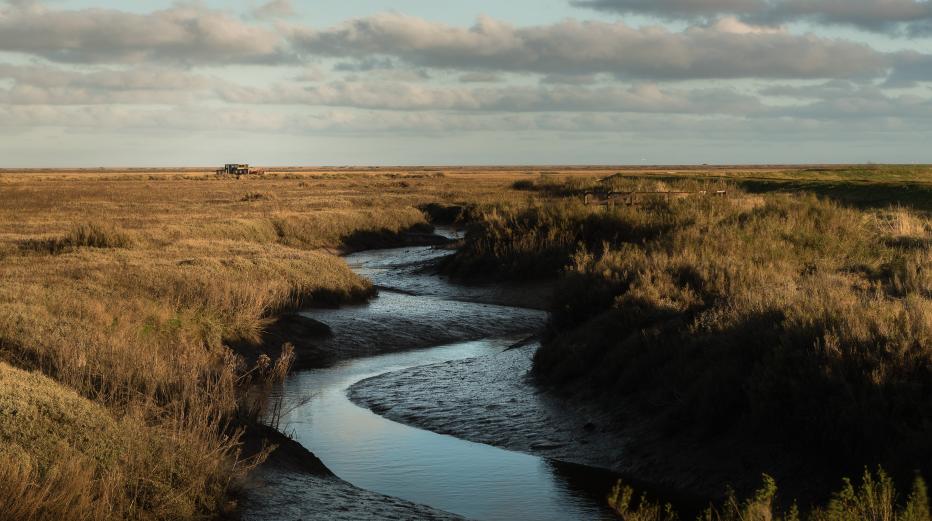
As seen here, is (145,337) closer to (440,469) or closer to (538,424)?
(440,469)

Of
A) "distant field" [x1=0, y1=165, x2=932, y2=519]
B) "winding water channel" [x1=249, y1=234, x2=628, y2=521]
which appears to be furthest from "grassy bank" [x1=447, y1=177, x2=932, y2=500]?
"winding water channel" [x1=249, y1=234, x2=628, y2=521]

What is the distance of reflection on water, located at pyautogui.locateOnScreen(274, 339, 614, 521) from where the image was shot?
9.62 m

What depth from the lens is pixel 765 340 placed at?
10828mm

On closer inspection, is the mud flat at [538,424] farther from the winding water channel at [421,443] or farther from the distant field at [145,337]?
the distant field at [145,337]

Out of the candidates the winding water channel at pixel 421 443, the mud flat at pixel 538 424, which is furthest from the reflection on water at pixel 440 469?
the mud flat at pixel 538 424

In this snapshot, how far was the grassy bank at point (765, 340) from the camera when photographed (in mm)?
9078

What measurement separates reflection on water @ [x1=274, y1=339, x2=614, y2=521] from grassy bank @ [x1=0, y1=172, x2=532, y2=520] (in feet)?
3.73

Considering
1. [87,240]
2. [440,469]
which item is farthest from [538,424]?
[87,240]

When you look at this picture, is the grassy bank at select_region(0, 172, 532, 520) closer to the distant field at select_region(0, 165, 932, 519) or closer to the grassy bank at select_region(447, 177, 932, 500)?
the distant field at select_region(0, 165, 932, 519)

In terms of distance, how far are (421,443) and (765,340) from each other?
442 cm

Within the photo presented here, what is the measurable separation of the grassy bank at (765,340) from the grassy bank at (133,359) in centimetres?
500

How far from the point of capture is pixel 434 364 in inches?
684

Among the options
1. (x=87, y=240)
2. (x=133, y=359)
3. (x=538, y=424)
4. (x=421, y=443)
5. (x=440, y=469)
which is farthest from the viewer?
(x=87, y=240)

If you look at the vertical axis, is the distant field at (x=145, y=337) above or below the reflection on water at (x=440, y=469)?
above
